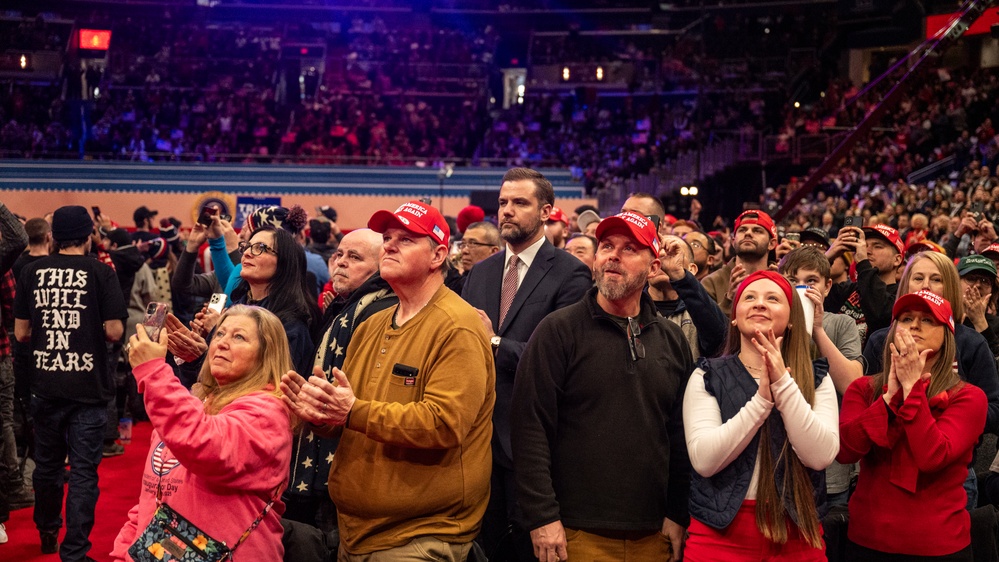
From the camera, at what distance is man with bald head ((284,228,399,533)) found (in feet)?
12.0

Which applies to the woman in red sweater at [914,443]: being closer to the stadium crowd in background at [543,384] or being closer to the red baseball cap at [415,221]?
the stadium crowd in background at [543,384]

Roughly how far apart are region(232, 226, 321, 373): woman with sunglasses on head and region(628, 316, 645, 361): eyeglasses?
1.50 m

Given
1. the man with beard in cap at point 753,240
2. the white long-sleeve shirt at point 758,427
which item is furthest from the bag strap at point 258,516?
the man with beard in cap at point 753,240

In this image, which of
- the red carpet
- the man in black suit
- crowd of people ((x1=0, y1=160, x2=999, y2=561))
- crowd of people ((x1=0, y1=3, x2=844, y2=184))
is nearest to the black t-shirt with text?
the red carpet

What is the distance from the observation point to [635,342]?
316 cm

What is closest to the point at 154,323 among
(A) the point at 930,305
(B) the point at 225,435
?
(B) the point at 225,435

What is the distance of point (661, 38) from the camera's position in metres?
31.9

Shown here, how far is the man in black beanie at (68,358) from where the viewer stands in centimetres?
509

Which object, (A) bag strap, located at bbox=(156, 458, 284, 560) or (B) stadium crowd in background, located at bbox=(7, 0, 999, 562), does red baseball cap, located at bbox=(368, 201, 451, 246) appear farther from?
(A) bag strap, located at bbox=(156, 458, 284, 560)

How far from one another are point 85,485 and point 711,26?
27.4 metres

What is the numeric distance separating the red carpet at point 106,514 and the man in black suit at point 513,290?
8.64ft

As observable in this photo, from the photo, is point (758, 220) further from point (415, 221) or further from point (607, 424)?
point (415, 221)

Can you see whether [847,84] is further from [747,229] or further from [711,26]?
[747,229]

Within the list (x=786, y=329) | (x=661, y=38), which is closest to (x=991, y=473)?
(x=786, y=329)
